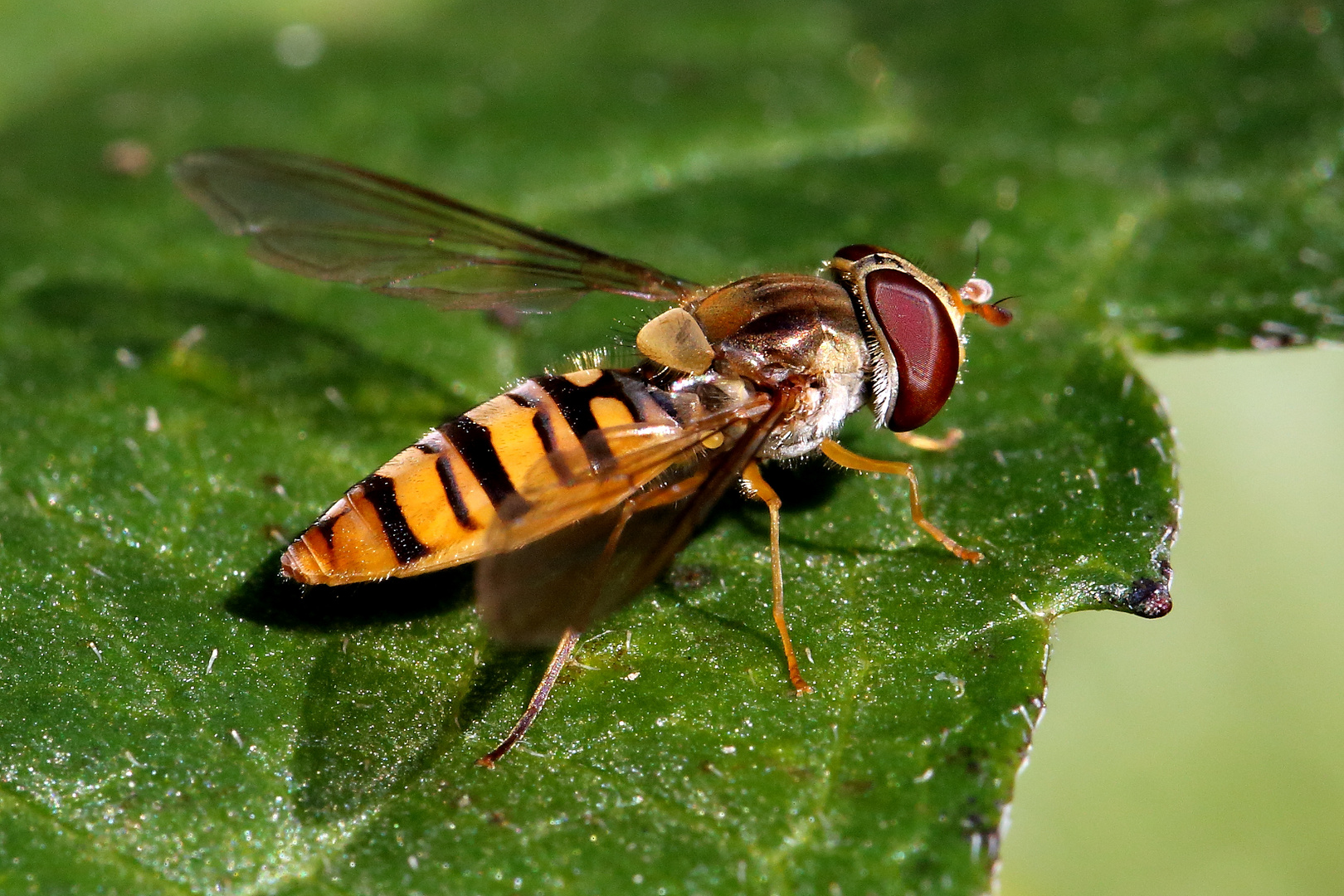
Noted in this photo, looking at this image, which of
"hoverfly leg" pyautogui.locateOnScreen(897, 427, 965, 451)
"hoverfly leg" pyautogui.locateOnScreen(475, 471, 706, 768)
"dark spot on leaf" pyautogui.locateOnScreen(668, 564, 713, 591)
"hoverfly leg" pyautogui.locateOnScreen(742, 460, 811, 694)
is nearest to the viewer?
"hoverfly leg" pyautogui.locateOnScreen(475, 471, 706, 768)

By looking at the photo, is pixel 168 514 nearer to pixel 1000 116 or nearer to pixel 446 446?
pixel 446 446

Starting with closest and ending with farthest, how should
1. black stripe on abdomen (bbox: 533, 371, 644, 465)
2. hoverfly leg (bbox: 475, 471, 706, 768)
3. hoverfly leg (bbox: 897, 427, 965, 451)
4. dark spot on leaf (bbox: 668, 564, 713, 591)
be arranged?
hoverfly leg (bbox: 475, 471, 706, 768) < black stripe on abdomen (bbox: 533, 371, 644, 465) < dark spot on leaf (bbox: 668, 564, 713, 591) < hoverfly leg (bbox: 897, 427, 965, 451)

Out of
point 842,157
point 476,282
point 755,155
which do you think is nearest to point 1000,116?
point 842,157

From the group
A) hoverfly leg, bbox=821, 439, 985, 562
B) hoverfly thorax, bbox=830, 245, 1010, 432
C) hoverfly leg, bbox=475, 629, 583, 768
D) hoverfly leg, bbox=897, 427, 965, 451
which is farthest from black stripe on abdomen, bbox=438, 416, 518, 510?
hoverfly leg, bbox=897, 427, 965, 451

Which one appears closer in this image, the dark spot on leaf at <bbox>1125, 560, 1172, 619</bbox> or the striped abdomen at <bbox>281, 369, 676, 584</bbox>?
the dark spot on leaf at <bbox>1125, 560, 1172, 619</bbox>

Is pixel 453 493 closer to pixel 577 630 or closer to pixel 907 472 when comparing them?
pixel 577 630

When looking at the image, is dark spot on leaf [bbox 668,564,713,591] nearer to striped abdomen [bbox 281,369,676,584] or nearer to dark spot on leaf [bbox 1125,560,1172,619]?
striped abdomen [bbox 281,369,676,584]

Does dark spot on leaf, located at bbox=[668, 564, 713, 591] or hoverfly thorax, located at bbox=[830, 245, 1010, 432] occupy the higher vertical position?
hoverfly thorax, located at bbox=[830, 245, 1010, 432]
